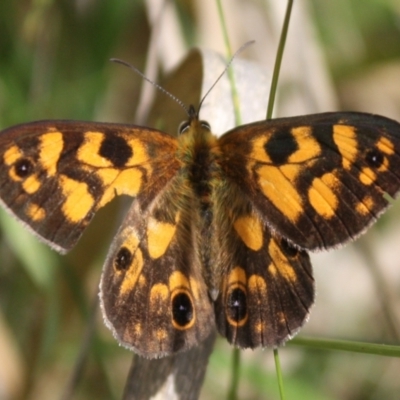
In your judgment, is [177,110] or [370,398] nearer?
[177,110]

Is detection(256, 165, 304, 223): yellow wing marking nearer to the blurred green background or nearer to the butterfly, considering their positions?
the butterfly

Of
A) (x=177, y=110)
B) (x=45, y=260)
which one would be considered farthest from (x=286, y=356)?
(x=177, y=110)

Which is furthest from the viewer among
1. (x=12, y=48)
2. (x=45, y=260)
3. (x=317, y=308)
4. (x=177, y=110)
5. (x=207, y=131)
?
(x=317, y=308)

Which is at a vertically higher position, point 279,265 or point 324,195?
point 324,195

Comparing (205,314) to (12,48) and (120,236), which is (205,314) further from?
(12,48)

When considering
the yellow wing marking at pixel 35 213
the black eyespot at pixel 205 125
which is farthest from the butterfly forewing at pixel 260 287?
the yellow wing marking at pixel 35 213

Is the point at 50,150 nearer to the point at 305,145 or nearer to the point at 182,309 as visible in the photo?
the point at 182,309

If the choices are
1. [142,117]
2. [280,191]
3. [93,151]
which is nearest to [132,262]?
[93,151]

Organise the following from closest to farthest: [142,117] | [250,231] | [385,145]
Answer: [385,145]
[250,231]
[142,117]
